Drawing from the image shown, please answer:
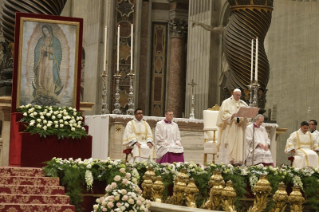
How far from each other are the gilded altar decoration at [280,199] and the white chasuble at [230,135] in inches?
Answer: 141

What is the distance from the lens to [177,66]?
72.6ft

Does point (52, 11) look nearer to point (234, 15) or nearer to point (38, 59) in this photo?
point (38, 59)

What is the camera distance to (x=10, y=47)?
13.2 meters

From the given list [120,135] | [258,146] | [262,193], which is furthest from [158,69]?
[262,193]

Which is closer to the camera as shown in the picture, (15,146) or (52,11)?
(15,146)

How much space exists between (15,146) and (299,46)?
25.2 feet

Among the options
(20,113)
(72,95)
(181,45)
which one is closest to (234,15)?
(72,95)

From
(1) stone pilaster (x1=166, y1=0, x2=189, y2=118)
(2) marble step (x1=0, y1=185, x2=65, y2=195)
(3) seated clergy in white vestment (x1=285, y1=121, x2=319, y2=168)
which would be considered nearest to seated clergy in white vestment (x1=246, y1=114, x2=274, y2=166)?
(3) seated clergy in white vestment (x1=285, y1=121, x2=319, y2=168)

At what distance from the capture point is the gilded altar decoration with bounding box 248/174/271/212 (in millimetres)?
9312

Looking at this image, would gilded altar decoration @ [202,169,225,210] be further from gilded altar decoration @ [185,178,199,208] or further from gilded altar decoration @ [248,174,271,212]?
gilded altar decoration @ [248,174,271,212]

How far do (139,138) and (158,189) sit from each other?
4.07m

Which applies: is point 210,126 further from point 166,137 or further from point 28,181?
point 28,181

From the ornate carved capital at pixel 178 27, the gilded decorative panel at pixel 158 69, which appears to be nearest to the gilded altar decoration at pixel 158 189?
the ornate carved capital at pixel 178 27

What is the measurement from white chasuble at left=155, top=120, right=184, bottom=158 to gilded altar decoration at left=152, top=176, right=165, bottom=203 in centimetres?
416
